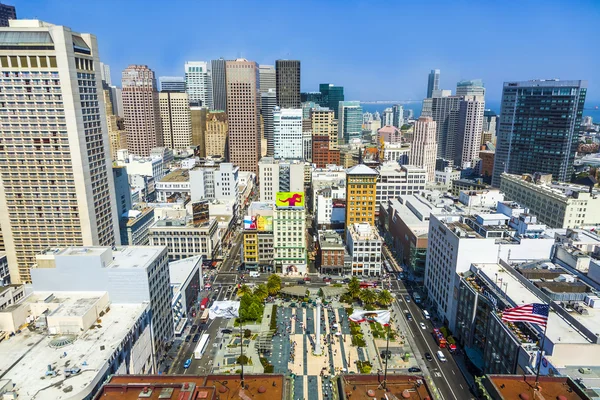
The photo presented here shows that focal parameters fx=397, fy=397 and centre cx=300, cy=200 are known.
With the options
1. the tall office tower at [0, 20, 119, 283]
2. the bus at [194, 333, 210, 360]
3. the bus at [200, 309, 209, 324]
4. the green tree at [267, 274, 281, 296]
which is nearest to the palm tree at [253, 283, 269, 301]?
the green tree at [267, 274, 281, 296]

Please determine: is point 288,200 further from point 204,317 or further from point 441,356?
point 441,356

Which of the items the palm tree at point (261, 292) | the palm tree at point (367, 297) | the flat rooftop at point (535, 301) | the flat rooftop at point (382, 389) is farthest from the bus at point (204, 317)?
the flat rooftop at point (382, 389)

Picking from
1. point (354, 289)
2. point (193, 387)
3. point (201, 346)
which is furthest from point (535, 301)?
point (201, 346)

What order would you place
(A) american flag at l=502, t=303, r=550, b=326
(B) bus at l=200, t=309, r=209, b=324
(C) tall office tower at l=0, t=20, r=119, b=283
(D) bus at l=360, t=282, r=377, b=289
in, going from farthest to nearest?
1. (D) bus at l=360, t=282, r=377, b=289
2. (B) bus at l=200, t=309, r=209, b=324
3. (C) tall office tower at l=0, t=20, r=119, b=283
4. (A) american flag at l=502, t=303, r=550, b=326

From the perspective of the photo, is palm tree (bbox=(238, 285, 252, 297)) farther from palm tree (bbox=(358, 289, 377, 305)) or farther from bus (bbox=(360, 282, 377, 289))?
bus (bbox=(360, 282, 377, 289))

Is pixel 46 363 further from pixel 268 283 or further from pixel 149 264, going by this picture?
pixel 268 283
